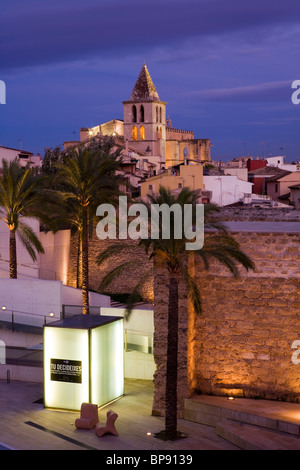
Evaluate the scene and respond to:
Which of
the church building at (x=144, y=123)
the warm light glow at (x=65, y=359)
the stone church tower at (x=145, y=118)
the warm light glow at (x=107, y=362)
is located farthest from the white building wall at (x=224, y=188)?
the stone church tower at (x=145, y=118)

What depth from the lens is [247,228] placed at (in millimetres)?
15969

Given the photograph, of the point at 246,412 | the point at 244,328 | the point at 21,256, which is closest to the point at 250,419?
the point at 246,412

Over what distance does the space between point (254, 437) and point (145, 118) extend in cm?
8115

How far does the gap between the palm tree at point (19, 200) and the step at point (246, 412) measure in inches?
478

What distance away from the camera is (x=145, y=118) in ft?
302

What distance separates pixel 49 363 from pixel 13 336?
5989 millimetres

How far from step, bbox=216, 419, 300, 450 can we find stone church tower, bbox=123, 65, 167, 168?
7719 cm

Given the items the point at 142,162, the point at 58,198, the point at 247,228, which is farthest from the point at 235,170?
the point at 247,228

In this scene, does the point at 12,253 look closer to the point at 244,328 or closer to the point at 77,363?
the point at 77,363

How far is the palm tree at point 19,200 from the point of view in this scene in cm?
2516

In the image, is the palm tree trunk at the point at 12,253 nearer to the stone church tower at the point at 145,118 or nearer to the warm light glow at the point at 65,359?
the warm light glow at the point at 65,359

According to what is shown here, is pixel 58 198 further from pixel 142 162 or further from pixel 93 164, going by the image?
pixel 142 162

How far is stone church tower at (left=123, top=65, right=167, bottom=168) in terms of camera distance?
90.6 metres

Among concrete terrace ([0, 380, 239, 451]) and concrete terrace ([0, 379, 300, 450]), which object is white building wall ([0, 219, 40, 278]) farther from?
concrete terrace ([0, 379, 300, 450])
